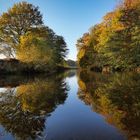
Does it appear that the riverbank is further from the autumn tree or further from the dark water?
the dark water

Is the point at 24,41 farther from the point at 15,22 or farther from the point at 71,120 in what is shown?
the point at 71,120

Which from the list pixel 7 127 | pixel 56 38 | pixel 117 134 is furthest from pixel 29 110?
pixel 56 38

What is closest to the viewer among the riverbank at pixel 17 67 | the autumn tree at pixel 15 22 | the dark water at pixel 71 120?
the dark water at pixel 71 120

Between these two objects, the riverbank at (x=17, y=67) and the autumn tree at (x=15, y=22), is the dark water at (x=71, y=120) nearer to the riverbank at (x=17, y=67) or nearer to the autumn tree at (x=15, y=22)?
the riverbank at (x=17, y=67)

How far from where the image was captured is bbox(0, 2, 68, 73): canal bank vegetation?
3841 cm

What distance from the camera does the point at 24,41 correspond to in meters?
38.7

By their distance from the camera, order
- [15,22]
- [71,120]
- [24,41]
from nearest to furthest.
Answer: [71,120] → [24,41] → [15,22]

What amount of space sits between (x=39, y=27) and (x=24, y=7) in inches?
174

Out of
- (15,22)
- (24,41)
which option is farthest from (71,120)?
(15,22)

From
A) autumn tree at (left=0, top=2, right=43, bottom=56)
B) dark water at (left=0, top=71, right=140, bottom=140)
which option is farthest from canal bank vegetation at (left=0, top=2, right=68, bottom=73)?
dark water at (left=0, top=71, right=140, bottom=140)

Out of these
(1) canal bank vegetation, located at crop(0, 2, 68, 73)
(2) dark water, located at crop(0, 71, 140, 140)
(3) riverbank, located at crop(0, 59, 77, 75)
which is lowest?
(2) dark water, located at crop(0, 71, 140, 140)

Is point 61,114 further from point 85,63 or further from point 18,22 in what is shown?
point 85,63

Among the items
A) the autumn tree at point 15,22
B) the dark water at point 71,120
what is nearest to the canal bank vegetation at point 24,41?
the autumn tree at point 15,22

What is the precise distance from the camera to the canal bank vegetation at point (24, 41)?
38.4 m
